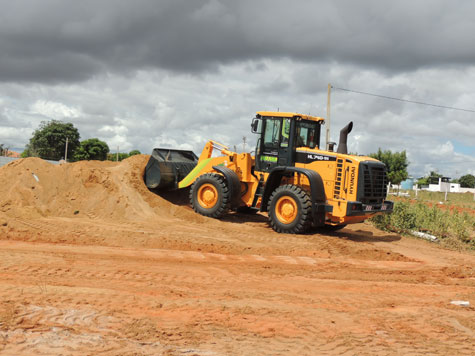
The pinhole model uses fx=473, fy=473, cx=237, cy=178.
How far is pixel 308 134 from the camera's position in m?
13.4

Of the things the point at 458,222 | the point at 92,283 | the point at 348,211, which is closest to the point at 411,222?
the point at 458,222

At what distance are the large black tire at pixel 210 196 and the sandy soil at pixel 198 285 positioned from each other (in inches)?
17.8

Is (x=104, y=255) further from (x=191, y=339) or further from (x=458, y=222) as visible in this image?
(x=458, y=222)

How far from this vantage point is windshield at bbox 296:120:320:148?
13094 mm

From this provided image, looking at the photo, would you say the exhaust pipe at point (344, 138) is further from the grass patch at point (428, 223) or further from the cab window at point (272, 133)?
the grass patch at point (428, 223)

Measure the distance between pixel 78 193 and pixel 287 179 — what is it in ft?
19.9

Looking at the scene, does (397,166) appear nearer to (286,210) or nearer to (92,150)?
(92,150)

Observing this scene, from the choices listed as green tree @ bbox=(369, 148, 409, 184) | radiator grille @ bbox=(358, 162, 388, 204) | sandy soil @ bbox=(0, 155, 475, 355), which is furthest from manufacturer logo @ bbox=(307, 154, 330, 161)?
green tree @ bbox=(369, 148, 409, 184)

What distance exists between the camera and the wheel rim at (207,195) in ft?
45.1

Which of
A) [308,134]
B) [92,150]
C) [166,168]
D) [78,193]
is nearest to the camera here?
[308,134]

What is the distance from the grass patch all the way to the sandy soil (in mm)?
1787

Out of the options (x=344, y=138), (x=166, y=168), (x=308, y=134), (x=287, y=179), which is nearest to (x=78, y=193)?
(x=166, y=168)

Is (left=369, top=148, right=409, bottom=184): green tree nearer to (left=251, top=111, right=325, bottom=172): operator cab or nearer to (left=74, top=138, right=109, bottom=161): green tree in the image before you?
(left=74, top=138, right=109, bottom=161): green tree

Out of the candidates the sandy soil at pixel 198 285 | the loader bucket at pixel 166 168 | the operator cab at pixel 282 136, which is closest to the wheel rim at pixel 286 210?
the sandy soil at pixel 198 285
